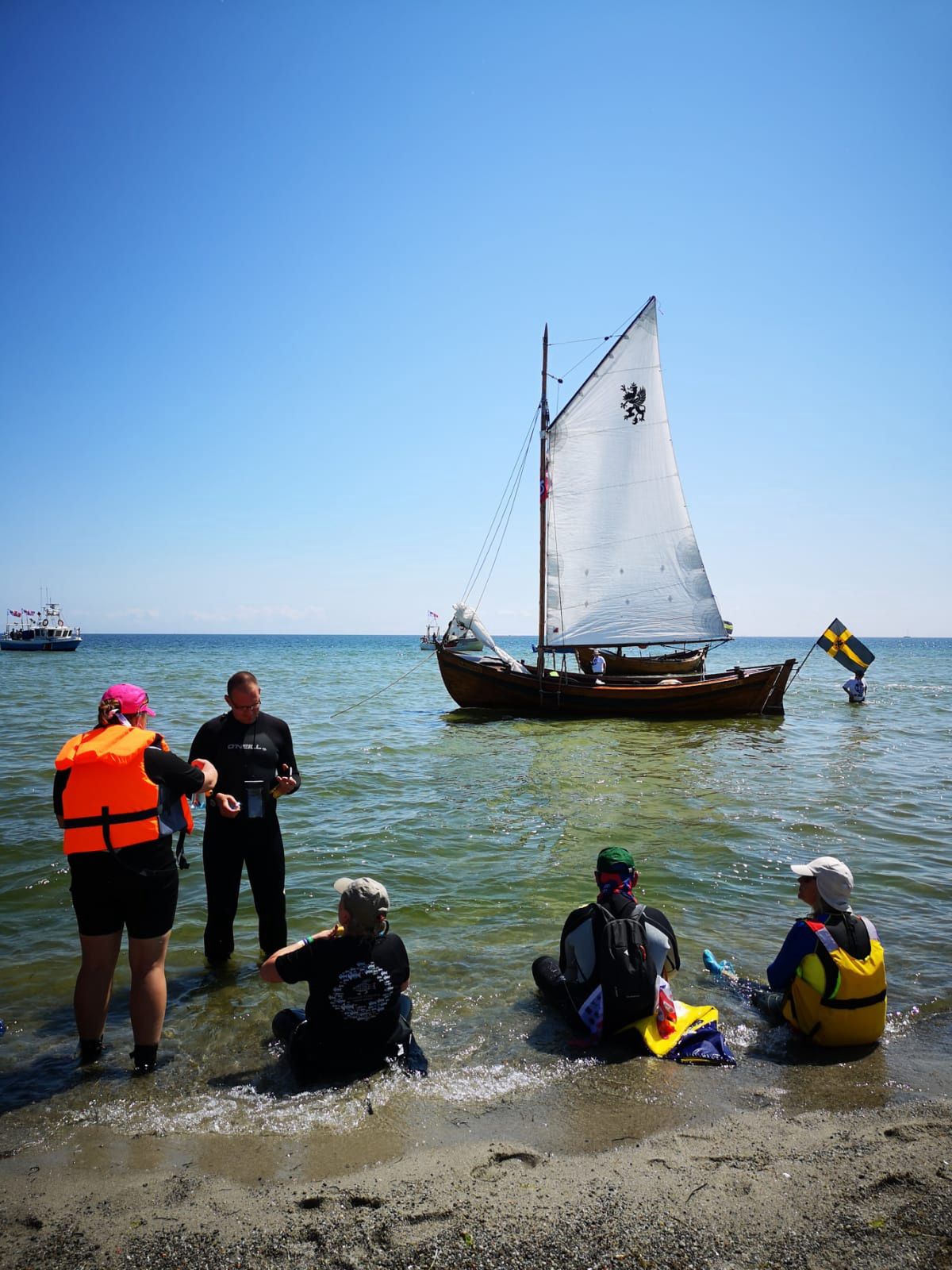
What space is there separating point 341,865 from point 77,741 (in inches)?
204

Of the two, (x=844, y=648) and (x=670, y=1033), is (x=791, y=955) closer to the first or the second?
(x=670, y=1033)

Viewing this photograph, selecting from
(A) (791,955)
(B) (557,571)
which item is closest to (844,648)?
(B) (557,571)

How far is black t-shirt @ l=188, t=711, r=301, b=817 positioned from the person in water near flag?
3.66 meters

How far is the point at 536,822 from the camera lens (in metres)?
11.2

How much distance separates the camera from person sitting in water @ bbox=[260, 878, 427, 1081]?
407 cm

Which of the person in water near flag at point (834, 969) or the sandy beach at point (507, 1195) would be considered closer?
the sandy beach at point (507, 1195)

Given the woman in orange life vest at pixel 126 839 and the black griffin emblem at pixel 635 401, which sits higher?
the black griffin emblem at pixel 635 401

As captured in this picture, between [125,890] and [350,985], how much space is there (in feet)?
4.56

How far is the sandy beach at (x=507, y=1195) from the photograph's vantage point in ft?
9.22

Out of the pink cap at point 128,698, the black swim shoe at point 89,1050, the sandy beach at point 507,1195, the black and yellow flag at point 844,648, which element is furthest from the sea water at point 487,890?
the black and yellow flag at point 844,648

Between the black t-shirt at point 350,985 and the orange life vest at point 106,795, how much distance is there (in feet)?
3.74

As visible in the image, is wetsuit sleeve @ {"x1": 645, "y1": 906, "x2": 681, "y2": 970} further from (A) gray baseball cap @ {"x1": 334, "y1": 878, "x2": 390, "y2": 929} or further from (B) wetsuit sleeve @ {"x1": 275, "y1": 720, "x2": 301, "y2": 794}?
(B) wetsuit sleeve @ {"x1": 275, "y1": 720, "x2": 301, "y2": 794}

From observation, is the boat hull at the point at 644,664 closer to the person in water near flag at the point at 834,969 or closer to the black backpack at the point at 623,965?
the person in water near flag at the point at 834,969

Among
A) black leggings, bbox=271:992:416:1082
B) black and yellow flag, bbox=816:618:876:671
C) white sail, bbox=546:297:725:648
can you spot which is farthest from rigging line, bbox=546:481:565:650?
black leggings, bbox=271:992:416:1082
